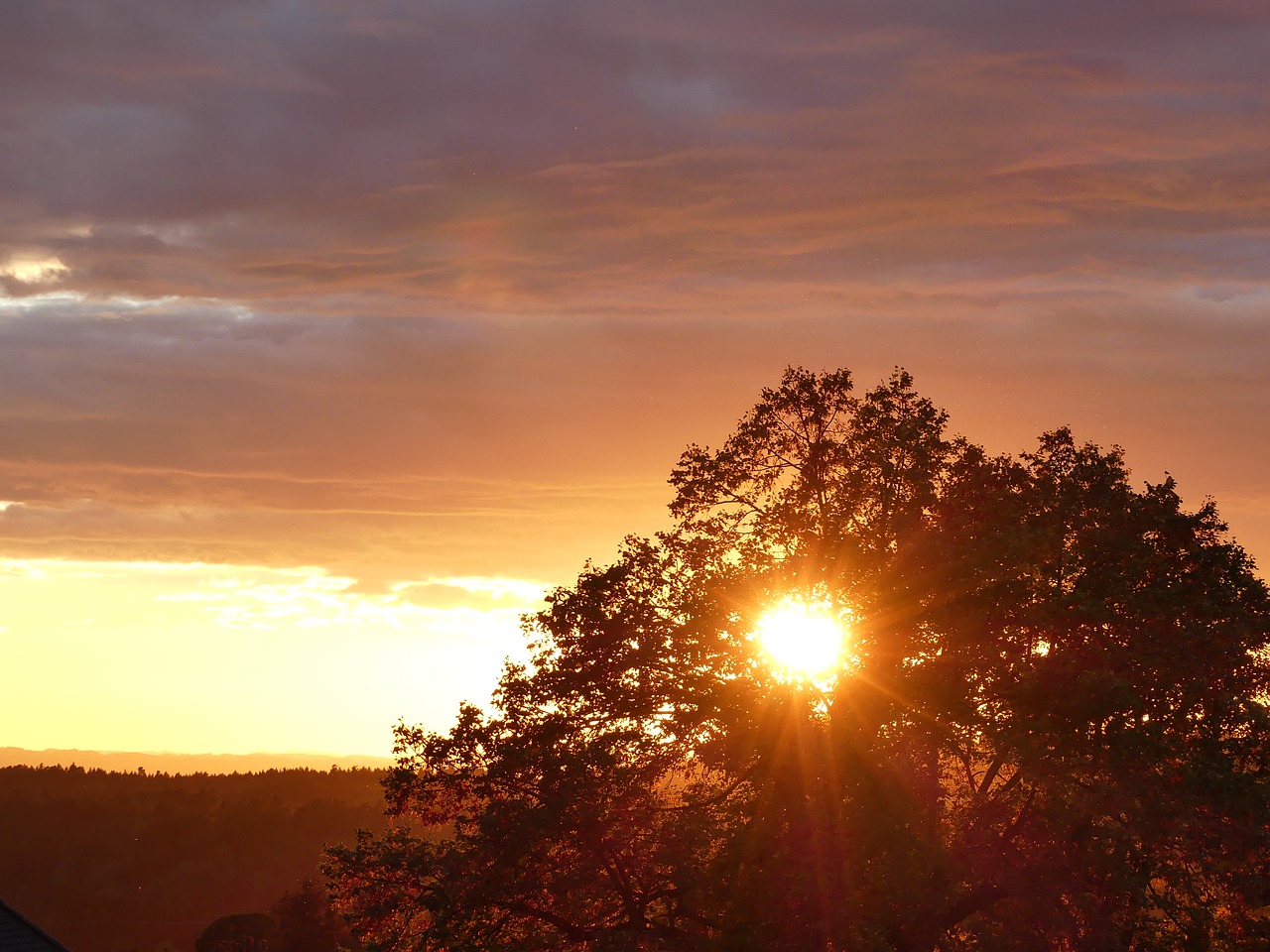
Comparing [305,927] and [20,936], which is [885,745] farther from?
[305,927]

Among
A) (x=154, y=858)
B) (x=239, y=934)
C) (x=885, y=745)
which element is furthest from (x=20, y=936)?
(x=154, y=858)

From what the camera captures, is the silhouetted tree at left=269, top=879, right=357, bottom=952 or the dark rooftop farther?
the silhouetted tree at left=269, top=879, right=357, bottom=952

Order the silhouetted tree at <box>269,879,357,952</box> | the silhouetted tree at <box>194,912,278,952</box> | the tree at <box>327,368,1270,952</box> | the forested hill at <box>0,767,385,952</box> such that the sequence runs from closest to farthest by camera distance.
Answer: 1. the tree at <box>327,368,1270,952</box>
2. the silhouetted tree at <box>269,879,357,952</box>
3. the silhouetted tree at <box>194,912,278,952</box>
4. the forested hill at <box>0,767,385,952</box>

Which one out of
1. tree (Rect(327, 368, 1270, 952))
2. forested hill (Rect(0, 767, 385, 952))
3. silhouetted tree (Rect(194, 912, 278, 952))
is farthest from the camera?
forested hill (Rect(0, 767, 385, 952))

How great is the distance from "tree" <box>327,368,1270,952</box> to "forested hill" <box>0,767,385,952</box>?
12131 cm

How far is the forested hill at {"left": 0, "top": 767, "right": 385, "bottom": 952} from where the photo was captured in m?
152

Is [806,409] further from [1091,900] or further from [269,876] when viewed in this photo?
[269,876]

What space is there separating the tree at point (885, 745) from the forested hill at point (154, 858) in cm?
12131

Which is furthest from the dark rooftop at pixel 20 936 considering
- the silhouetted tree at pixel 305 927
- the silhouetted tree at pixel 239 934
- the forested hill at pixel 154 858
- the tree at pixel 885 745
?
the forested hill at pixel 154 858

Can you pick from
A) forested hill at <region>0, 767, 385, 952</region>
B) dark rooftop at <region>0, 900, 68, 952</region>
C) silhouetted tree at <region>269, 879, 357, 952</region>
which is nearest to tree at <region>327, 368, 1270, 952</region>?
dark rooftop at <region>0, 900, 68, 952</region>

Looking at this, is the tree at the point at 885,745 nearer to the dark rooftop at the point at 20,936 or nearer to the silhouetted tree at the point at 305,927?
the dark rooftop at the point at 20,936

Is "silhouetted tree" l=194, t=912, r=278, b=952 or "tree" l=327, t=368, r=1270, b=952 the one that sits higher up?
"tree" l=327, t=368, r=1270, b=952

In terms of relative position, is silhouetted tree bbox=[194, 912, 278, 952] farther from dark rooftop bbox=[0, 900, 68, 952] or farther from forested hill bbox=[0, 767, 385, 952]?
forested hill bbox=[0, 767, 385, 952]

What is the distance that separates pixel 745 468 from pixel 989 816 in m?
Result: 10.4
